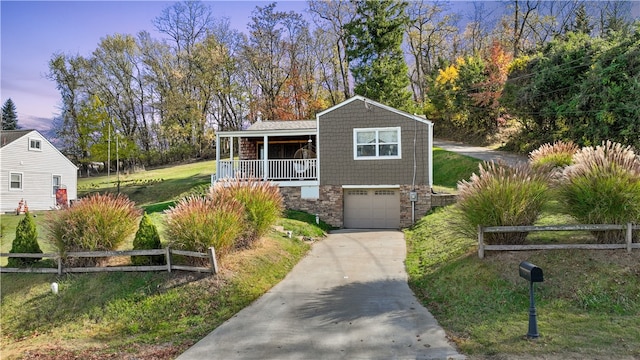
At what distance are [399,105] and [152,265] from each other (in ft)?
73.8

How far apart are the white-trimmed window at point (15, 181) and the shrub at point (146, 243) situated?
19.1 m

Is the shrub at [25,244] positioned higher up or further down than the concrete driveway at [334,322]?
higher up

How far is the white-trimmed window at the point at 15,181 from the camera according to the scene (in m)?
22.1

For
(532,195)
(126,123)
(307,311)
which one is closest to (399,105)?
(532,195)

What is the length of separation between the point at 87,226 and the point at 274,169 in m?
8.92

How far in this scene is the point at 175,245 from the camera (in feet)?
26.5

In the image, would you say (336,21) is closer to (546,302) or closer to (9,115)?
(546,302)

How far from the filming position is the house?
50.7 ft

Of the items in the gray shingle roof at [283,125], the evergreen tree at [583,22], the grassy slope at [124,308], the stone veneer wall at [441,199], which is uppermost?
the evergreen tree at [583,22]

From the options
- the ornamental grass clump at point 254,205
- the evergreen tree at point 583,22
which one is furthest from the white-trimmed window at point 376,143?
the evergreen tree at point 583,22

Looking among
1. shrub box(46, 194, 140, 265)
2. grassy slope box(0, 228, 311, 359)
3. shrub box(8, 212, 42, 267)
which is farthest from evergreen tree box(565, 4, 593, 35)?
shrub box(8, 212, 42, 267)

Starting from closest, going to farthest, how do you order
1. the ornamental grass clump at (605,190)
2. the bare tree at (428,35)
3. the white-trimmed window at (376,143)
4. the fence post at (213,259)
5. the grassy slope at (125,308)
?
the grassy slope at (125,308) < the ornamental grass clump at (605,190) < the fence post at (213,259) < the white-trimmed window at (376,143) < the bare tree at (428,35)

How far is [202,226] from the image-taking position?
7.93 meters

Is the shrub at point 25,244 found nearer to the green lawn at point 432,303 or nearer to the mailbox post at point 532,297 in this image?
the green lawn at point 432,303
